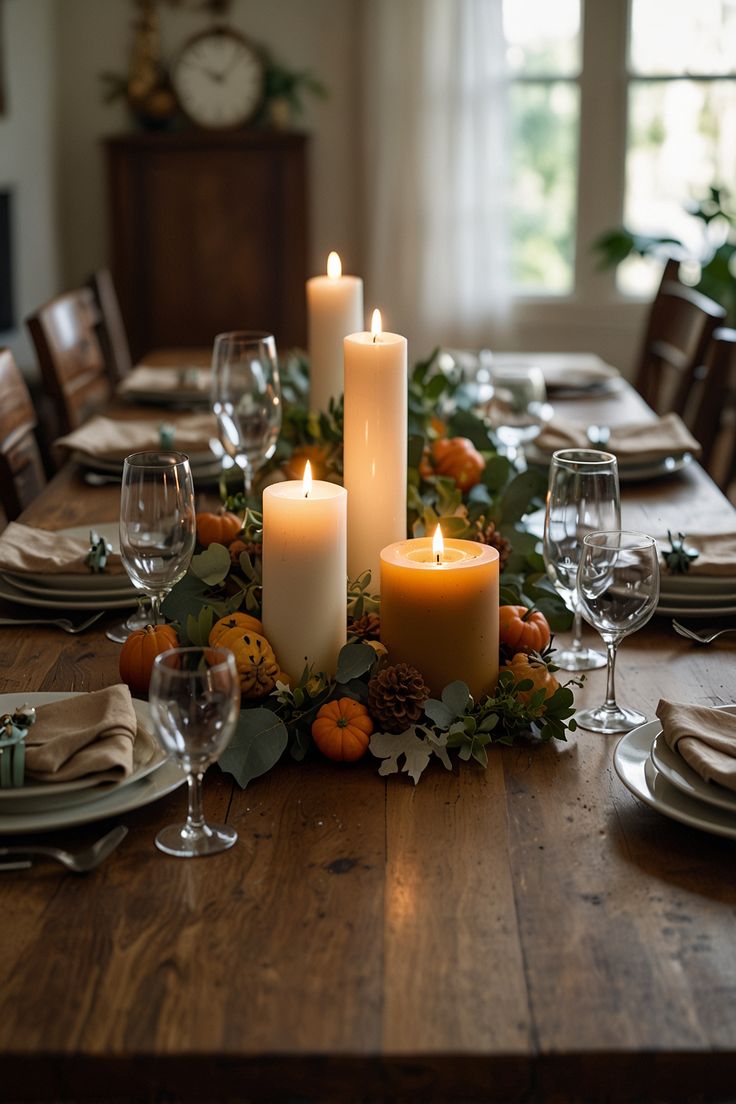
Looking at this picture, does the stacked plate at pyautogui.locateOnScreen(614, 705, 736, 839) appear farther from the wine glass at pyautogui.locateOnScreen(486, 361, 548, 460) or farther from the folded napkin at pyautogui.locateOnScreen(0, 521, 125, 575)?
the wine glass at pyautogui.locateOnScreen(486, 361, 548, 460)

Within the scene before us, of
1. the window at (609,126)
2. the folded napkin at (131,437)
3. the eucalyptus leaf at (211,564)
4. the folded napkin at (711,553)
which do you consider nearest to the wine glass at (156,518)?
the eucalyptus leaf at (211,564)

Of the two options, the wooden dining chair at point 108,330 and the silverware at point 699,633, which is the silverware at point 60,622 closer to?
the silverware at point 699,633

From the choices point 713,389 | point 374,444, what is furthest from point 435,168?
point 374,444

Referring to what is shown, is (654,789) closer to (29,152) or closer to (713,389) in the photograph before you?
(713,389)

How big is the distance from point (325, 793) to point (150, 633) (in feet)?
0.79

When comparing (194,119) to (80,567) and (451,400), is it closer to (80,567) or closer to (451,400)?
(451,400)

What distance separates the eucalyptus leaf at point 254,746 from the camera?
1020 millimetres

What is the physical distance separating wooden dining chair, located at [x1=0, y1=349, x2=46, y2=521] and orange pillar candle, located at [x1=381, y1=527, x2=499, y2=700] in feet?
3.75

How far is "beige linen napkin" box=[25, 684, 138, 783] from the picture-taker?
964mm

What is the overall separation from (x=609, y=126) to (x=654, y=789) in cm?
449

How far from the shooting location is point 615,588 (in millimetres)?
1104

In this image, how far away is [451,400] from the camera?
2.24 meters

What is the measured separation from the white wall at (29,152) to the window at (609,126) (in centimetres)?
174

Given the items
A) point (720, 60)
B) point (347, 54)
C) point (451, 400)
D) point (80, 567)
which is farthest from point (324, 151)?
point (80, 567)
